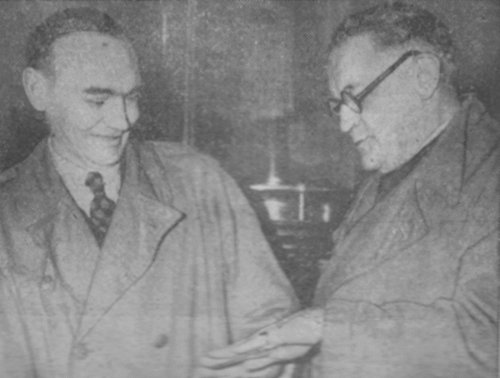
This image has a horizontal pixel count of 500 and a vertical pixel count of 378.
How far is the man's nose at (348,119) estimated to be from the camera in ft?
11.6

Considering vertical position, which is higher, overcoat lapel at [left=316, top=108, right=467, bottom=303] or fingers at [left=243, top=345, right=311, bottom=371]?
overcoat lapel at [left=316, top=108, right=467, bottom=303]

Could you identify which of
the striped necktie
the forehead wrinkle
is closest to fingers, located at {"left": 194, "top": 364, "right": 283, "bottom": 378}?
the striped necktie

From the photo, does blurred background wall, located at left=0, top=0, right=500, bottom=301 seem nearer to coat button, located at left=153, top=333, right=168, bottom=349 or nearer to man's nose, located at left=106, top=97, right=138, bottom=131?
man's nose, located at left=106, top=97, right=138, bottom=131

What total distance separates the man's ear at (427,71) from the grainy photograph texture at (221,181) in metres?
0.04

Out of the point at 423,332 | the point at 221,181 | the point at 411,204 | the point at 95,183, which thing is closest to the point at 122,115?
the point at 95,183

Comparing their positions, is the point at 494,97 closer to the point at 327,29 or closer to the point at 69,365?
the point at 327,29

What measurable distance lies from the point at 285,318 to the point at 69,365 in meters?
1.07

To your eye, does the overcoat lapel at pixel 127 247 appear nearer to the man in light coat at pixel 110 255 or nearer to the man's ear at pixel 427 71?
the man in light coat at pixel 110 255

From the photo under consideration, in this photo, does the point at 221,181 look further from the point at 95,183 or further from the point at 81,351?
the point at 81,351

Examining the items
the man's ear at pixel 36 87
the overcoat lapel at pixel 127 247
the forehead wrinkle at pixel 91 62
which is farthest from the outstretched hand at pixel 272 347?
the man's ear at pixel 36 87

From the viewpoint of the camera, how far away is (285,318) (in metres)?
3.60

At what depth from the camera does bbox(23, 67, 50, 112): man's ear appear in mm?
3594

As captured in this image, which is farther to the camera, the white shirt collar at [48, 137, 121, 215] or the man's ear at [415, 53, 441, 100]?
the white shirt collar at [48, 137, 121, 215]

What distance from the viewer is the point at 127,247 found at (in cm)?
360
